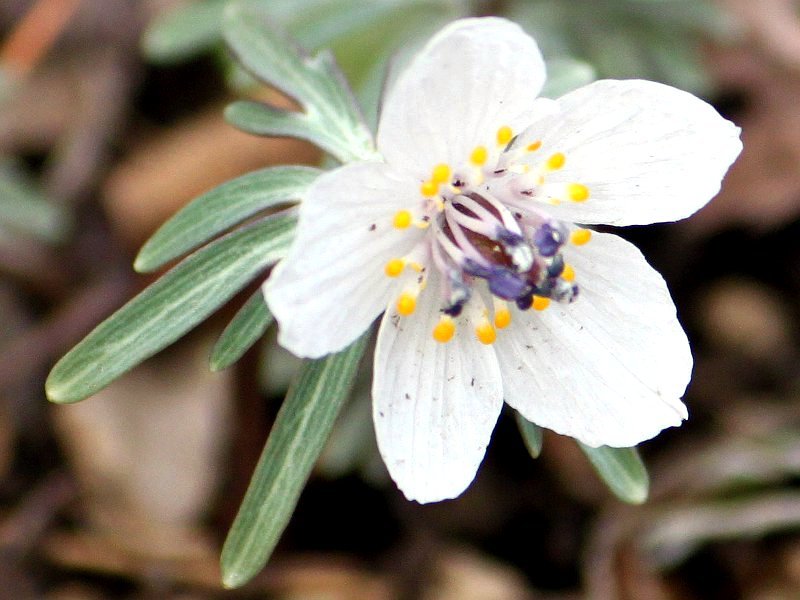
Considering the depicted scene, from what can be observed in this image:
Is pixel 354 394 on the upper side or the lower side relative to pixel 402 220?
lower

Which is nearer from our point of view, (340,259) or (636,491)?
(340,259)

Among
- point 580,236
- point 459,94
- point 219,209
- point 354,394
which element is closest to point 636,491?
point 580,236

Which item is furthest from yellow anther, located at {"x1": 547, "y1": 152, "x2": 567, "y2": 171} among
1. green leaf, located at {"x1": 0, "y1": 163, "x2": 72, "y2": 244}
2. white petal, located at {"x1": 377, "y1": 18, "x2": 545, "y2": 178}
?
green leaf, located at {"x1": 0, "y1": 163, "x2": 72, "y2": 244}

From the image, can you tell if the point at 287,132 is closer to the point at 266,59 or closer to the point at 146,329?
the point at 266,59

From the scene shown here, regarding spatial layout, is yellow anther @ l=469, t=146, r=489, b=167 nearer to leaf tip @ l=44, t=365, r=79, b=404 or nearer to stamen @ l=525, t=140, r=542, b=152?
stamen @ l=525, t=140, r=542, b=152

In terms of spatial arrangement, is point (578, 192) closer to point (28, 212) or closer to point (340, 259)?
point (340, 259)

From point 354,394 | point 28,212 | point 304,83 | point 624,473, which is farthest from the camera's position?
point 28,212
